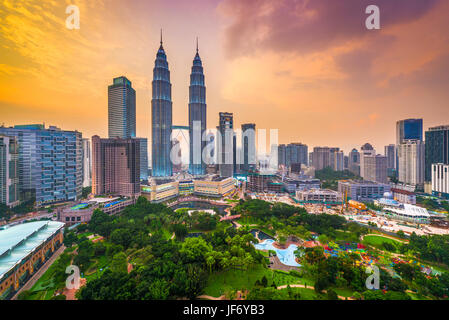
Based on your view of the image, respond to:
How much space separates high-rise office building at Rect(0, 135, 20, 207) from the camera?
64.3 feet

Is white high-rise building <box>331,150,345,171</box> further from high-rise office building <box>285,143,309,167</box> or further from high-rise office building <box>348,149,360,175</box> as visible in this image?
high-rise office building <box>285,143,309,167</box>

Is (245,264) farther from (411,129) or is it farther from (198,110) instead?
(198,110)

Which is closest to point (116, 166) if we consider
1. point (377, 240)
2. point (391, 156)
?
point (377, 240)

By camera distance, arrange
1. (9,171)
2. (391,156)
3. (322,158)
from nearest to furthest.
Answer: (9,171), (391,156), (322,158)

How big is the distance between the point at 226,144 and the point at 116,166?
2699cm

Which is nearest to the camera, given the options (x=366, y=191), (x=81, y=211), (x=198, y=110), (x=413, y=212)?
(x=81, y=211)

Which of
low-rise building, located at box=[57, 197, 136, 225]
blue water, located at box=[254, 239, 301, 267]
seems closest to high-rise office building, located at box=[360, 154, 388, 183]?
blue water, located at box=[254, 239, 301, 267]

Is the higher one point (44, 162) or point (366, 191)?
point (44, 162)

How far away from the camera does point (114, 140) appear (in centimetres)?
2644

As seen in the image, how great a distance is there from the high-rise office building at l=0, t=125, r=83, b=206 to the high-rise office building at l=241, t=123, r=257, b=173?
3698 cm

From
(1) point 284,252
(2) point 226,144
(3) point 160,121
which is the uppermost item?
(3) point 160,121

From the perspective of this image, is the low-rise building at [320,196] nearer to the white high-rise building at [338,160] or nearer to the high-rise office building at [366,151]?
the high-rise office building at [366,151]

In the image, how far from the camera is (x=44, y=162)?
22.2 metres
